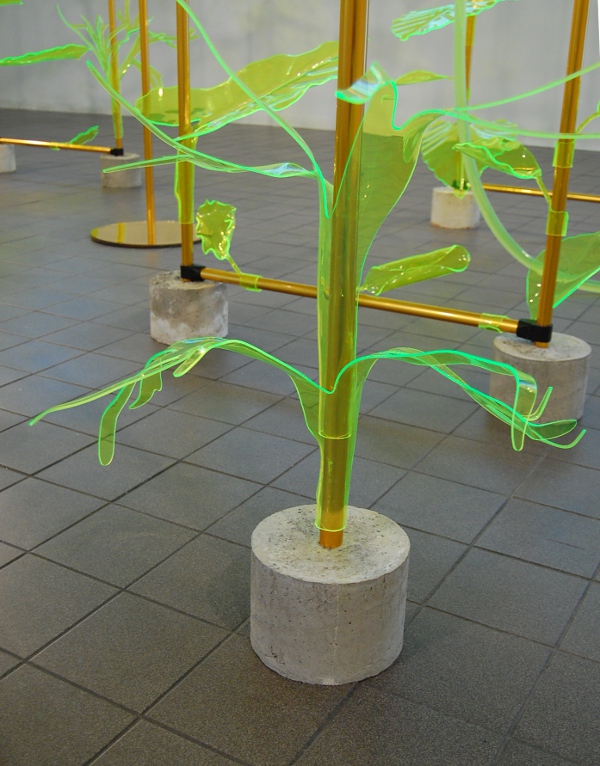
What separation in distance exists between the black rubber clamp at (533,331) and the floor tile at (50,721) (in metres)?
1.86

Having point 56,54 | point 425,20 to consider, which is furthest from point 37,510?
point 56,54

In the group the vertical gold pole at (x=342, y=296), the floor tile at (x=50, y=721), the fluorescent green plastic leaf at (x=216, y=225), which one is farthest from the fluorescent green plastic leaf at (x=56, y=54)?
the floor tile at (x=50, y=721)

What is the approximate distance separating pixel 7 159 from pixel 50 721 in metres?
6.89

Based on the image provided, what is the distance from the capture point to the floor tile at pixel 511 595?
1.94 meters

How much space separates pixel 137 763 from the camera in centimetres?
155

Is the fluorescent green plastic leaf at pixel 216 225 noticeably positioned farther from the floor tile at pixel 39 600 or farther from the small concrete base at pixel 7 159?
the small concrete base at pixel 7 159

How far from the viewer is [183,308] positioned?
355cm

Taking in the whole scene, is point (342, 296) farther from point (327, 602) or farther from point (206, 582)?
point (206, 582)

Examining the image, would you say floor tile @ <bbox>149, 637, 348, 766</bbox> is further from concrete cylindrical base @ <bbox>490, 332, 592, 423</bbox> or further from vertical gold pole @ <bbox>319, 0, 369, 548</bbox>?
concrete cylindrical base @ <bbox>490, 332, 592, 423</bbox>

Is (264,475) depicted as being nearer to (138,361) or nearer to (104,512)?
(104,512)

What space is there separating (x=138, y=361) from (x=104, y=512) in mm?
1173

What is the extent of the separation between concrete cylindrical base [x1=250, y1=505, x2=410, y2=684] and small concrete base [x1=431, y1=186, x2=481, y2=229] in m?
4.40

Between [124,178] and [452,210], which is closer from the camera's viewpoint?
[452,210]

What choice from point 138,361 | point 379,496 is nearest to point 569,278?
point 379,496
